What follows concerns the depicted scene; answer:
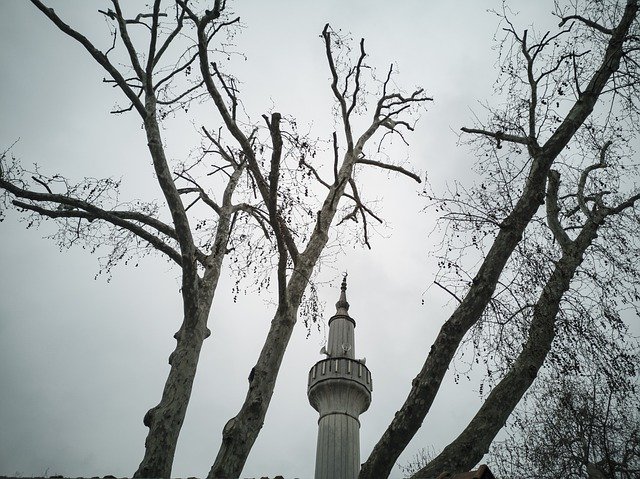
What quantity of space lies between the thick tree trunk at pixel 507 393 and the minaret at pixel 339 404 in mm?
9651

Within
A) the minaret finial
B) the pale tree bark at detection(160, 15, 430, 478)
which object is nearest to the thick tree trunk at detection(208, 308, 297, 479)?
the pale tree bark at detection(160, 15, 430, 478)

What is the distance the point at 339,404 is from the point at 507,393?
10713 millimetres

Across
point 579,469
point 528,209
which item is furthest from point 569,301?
point 579,469

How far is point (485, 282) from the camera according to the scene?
13.8 ft

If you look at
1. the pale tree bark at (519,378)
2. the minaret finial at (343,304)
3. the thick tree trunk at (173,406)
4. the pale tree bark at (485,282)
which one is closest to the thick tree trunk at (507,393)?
the pale tree bark at (519,378)

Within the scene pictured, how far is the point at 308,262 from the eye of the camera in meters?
6.30

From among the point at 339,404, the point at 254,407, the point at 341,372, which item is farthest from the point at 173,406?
→ the point at 341,372

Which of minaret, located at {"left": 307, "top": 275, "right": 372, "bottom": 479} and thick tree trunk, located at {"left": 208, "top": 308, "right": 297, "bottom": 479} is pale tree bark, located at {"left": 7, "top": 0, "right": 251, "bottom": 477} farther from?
minaret, located at {"left": 307, "top": 275, "right": 372, "bottom": 479}

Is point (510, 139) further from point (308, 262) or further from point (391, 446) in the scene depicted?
point (391, 446)

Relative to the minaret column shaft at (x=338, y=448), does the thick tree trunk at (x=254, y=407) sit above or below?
below

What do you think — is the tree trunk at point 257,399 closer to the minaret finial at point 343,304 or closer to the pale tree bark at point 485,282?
the pale tree bark at point 485,282

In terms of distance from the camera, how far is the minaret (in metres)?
13.0

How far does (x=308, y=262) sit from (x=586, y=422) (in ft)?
30.5

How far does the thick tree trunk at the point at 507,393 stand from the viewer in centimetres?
359
